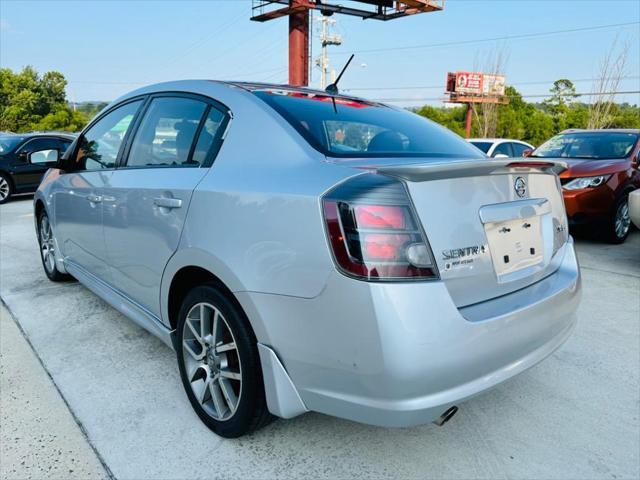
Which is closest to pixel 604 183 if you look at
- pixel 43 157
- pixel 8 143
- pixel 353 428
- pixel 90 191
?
pixel 353 428

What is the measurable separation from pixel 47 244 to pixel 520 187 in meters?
4.10

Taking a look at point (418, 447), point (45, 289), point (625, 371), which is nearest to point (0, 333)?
point (45, 289)

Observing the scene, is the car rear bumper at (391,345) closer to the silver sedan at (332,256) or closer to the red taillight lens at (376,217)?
the silver sedan at (332,256)

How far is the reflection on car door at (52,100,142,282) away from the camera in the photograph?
10.1 ft

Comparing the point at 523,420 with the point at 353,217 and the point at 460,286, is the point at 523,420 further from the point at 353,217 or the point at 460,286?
the point at 353,217

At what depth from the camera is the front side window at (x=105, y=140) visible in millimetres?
3057

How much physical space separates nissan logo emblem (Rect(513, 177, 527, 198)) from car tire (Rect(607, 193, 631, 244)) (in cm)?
516

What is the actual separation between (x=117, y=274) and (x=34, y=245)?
4.04 m

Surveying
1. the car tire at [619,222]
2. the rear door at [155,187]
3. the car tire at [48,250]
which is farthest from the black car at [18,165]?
the car tire at [619,222]

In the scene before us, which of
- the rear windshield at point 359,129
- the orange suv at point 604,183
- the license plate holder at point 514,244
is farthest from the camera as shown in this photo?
the orange suv at point 604,183

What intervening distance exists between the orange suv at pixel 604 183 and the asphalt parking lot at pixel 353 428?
3.12 metres

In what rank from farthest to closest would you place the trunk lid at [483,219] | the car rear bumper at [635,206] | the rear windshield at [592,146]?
1. the rear windshield at [592,146]
2. the car rear bumper at [635,206]
3. the trunk lid at [483,219]

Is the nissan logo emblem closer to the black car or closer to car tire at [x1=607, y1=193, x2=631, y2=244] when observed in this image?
car tire at [x1=607, y1=193, x2=631, y2=244]

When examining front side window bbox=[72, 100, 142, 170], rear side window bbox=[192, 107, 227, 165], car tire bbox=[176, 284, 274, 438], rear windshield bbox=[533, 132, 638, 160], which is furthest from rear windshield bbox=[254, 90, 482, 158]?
rear windshield bbox=[533, 132, 638, 160]
